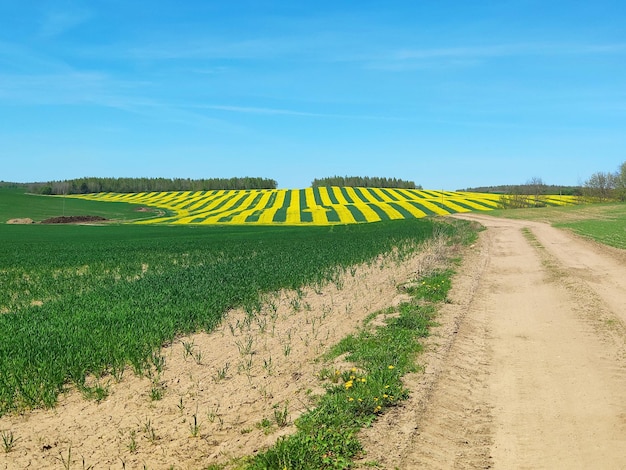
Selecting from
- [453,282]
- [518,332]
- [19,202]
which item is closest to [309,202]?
[19,202]

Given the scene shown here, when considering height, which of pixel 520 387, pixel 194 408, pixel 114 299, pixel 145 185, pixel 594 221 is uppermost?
pixel 145 185

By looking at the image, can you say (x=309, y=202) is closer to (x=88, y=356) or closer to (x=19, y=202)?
(x=19, y=202)

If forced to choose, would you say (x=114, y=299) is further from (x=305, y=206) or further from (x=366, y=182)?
(x=366, y=182)

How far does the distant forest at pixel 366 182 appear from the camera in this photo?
172 metres

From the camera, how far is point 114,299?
17.6 meters

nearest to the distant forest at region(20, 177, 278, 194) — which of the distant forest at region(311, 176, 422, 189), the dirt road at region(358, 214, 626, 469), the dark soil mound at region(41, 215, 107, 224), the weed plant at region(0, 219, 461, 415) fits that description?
the distant forest at region(311, 176, 422, 189)

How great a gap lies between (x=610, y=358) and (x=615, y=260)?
55.3 feet

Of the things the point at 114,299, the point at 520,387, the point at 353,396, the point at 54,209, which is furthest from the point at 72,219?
the point at 520,387

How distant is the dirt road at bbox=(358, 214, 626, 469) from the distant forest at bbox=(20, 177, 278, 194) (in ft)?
537

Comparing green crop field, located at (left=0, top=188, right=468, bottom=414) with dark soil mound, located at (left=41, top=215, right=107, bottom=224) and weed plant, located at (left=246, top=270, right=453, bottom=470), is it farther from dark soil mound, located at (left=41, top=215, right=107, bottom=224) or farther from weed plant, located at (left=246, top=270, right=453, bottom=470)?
dark soil mound, located at (left=41, top=215, right=107, bottom=224)

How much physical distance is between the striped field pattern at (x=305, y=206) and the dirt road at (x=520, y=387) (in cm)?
6430

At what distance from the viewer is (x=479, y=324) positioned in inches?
510

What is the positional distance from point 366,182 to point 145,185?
7831 centimetres

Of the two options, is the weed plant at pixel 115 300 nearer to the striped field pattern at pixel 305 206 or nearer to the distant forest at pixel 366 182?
the striped field pattern at pixel 305 206
